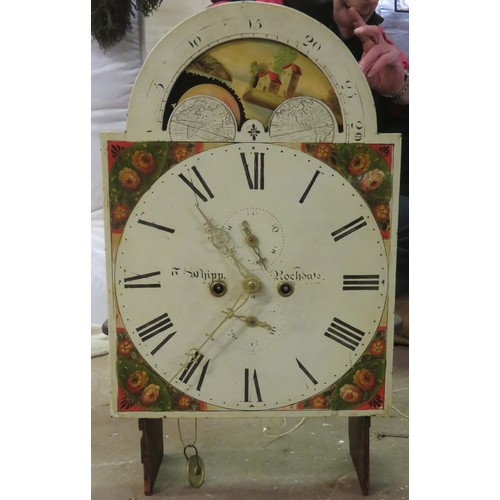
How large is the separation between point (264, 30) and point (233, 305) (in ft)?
2.05

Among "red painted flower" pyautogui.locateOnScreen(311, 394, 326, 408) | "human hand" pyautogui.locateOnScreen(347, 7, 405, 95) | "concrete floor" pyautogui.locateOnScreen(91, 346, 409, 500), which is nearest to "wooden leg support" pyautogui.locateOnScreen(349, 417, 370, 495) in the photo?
"concrete floor" pyautogui.locateOnScreen(91, 346, 409, 500)

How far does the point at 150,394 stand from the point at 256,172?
582 mm

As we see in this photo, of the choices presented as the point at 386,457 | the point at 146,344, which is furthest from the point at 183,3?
the point at 386,457

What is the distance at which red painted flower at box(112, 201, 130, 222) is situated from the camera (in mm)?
1396

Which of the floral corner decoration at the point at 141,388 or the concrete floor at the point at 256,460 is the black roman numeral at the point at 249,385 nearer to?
the floral corner decoration at the point at 141,388

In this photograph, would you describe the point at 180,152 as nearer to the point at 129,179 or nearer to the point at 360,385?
the point at 129,179

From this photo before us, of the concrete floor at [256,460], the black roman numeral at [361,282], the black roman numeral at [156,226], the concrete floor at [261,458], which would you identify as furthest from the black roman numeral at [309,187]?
the concrete floor at [256,460]

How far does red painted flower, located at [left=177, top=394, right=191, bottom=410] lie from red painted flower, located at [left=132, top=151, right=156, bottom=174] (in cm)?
55

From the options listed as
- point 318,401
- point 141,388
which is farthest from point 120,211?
point 318,401

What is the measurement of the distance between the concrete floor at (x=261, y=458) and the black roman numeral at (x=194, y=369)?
0.31 meters

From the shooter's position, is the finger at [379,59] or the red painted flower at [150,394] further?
the finger at [379,59]

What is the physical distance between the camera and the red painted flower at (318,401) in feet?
4.74

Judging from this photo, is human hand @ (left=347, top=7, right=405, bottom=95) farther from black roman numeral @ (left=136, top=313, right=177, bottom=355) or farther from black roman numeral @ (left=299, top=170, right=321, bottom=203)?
black roman numeral @ (left=136, top=313, right=177, bottom=355)

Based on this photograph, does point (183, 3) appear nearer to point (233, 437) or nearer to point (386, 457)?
point (233, 437)
